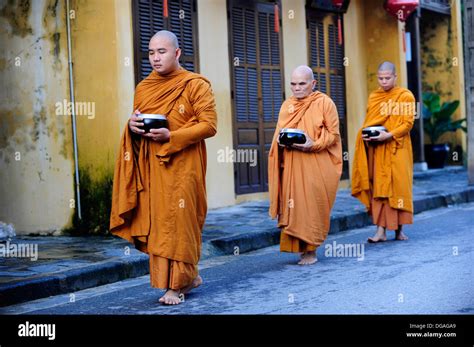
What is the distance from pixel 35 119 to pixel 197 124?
15.1 feet

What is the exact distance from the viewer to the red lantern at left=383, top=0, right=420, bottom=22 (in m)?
17.2

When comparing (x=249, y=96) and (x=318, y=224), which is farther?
(x=249, y=96)

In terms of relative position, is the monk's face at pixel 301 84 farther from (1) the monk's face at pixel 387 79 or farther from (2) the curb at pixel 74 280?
(2) the curb at pixel 74 280

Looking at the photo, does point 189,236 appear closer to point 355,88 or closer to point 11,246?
point 11,246

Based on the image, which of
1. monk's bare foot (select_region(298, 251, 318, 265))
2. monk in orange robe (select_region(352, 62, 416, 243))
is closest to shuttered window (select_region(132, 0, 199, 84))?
monk in orange robe (select_region(352, 62, 416, 243))

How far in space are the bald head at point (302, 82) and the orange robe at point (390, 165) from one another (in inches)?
66.6

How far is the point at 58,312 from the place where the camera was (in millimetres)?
6988

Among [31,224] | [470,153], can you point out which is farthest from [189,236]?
[470,153]

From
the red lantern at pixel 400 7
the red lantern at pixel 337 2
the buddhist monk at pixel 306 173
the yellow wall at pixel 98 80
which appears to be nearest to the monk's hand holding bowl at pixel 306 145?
the buddhist monk at pixel 306 173

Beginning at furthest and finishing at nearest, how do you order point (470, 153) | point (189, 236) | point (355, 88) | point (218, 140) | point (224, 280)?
point (355, 88) → point (470, 153) → point (218, 140) → point (224, 280) → point (189, 236)

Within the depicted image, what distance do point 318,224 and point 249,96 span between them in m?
5.67

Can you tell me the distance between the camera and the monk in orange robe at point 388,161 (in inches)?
410

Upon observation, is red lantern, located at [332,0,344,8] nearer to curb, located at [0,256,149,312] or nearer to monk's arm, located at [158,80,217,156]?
curb, located at [0,256,149,312]
